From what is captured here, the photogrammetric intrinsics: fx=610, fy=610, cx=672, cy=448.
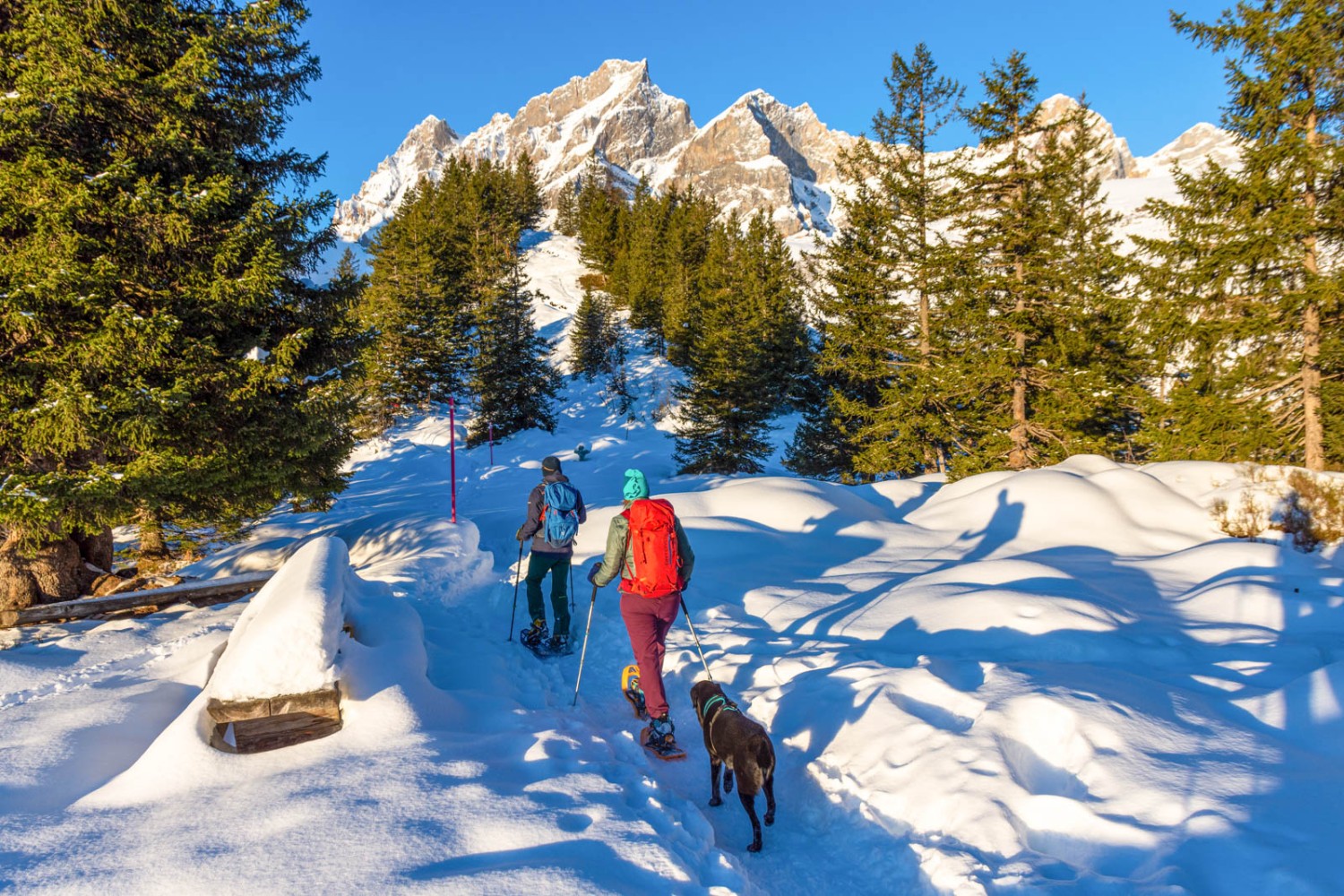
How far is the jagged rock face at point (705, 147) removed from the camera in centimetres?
15075

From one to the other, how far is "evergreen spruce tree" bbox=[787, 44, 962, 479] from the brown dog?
17.4 meters

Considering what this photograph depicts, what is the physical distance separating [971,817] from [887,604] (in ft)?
13.5

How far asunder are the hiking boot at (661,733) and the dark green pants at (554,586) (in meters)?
2.29

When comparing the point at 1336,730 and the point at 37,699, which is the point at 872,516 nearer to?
the point at 1336,730

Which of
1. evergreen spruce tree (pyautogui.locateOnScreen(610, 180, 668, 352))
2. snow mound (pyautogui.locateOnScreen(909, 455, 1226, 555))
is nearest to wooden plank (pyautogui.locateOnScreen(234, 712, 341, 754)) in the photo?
snow mound (pyautogui.locateOnScreen(909, 455, 1226, 555))

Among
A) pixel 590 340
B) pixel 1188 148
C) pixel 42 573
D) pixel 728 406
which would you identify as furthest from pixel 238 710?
pixel 1188 148

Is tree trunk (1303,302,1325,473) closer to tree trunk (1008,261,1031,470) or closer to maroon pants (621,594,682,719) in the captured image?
tree trunk (1008,261,1031,470)

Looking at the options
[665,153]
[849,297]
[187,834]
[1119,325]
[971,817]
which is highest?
[665,153]

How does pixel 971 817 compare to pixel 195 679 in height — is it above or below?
below

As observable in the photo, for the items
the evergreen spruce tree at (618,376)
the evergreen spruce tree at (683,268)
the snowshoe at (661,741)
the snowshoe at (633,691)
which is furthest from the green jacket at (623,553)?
the evergreen spruce tree at (618,376)

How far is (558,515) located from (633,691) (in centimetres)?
215

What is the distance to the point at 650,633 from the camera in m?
4.99

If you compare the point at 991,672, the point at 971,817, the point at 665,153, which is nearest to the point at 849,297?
the point at 991,672

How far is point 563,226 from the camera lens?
77.8m
